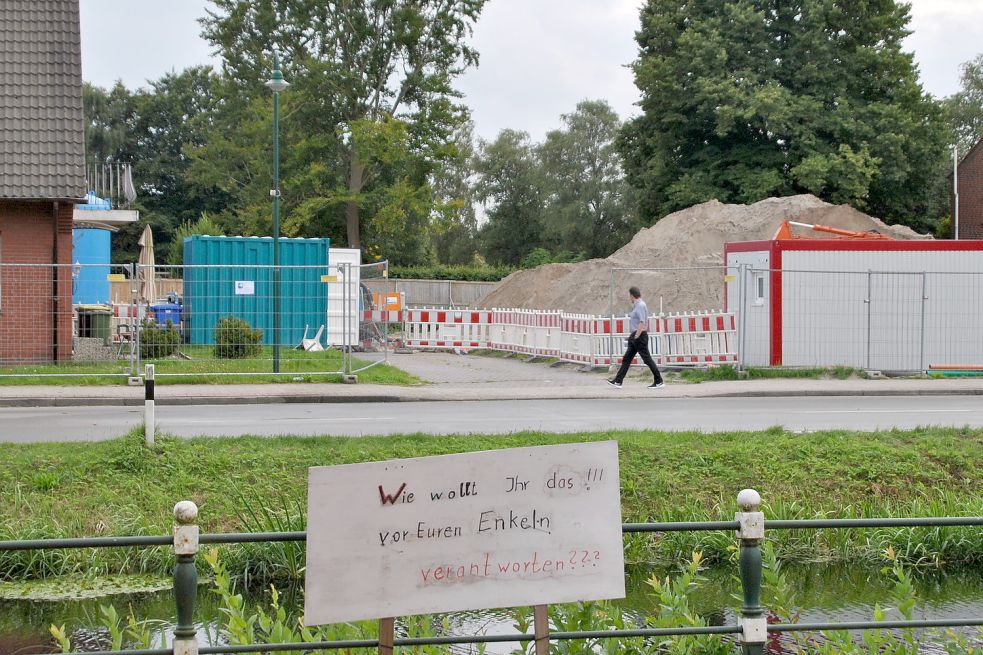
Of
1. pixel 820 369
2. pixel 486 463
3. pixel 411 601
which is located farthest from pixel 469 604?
pixel 820 369

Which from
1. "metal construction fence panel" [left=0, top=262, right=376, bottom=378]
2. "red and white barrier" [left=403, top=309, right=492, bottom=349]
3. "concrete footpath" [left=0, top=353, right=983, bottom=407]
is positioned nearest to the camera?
"concrete footpath" [left=0, top=353, right=983, bottom=407]

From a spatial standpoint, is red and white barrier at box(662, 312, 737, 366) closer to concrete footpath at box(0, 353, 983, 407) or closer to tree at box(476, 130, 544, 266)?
concrete footpath at box(0, 353, 983, 407)

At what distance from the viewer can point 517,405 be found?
17.9m

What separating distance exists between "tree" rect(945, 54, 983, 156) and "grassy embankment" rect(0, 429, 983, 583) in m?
62.0

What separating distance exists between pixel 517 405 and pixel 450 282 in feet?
118

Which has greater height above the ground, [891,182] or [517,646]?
[891,182]

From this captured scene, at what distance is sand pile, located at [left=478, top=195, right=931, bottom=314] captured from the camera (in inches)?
1302

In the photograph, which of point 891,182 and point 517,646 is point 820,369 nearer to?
point 517,646

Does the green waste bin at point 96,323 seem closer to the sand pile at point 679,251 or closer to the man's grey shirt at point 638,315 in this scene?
the man's grey shirt at point 638,315

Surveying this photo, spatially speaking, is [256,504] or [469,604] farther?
[256,504]

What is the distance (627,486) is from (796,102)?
37914 mm

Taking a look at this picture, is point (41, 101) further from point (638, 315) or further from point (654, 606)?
point (654, 606)

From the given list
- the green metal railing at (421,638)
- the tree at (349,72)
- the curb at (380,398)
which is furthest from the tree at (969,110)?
the green metal railing at (421,638)

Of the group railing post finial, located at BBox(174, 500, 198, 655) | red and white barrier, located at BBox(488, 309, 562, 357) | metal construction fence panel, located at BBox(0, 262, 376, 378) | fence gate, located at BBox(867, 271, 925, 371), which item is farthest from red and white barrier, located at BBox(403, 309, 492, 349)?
railing post finial, located at BBox(174, 500, 198, 655)
